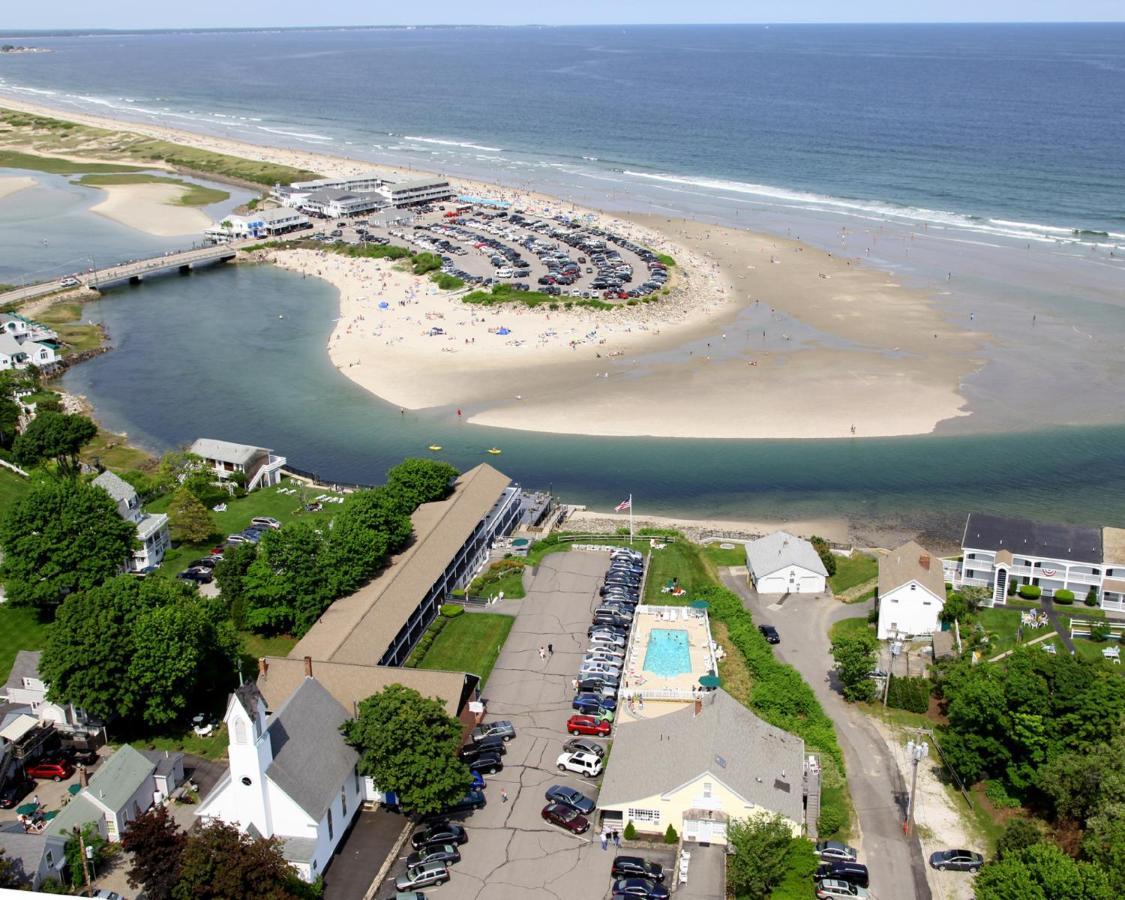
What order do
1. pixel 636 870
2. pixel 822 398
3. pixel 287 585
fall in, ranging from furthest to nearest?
pixel 822 398 → pixel 287 585 → pixel 636 870

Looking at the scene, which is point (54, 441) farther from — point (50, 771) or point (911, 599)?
point (911, 599)

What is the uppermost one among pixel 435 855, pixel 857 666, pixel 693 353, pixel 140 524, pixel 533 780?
pixel 857 666

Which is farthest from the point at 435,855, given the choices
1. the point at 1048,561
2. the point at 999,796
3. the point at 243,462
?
the point at 243,462

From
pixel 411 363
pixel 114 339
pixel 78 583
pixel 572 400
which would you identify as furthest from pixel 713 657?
pixel 114 339

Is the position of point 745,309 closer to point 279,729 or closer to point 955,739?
point 955,739

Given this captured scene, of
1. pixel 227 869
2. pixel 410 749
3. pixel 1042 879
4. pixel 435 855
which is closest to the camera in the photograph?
pixel 1042 879
